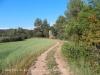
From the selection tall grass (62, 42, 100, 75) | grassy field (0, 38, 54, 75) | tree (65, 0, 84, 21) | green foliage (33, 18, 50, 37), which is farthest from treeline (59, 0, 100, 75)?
green foliage (33, 18, 50, 37)

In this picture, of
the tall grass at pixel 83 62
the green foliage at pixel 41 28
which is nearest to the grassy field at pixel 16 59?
the tall grass at pixel 83 62

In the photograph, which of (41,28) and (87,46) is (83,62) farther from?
(41,28)

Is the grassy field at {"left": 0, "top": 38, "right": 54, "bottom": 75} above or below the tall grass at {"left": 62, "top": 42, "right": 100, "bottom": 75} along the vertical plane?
below

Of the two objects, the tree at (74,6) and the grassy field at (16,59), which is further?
the tree at (74,6)

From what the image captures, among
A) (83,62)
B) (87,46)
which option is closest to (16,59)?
(83,62)

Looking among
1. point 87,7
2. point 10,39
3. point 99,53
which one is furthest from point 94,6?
point 10,39

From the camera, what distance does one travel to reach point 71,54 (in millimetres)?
10547

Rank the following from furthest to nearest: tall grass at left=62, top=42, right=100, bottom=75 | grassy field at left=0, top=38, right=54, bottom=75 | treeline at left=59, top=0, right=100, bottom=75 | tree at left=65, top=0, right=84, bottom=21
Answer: tree at left=65, top=0, right=84, bottom=21 < grassy field at left=0, top=38, right=54, bottom=75 < treeline at left=59, top=0, right=100, bottom=75 < tall grass at left=62, top=42, right=100, bottom=75

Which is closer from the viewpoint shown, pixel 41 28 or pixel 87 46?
pixel 87 46

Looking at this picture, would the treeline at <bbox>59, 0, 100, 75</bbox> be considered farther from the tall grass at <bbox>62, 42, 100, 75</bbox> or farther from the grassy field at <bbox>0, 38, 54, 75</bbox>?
the grassy field at <bbox>0, 38, 54, 75</bbox>

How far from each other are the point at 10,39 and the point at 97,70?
45.6m

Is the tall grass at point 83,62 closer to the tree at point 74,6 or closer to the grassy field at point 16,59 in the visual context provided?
the grassy field at point 16,59

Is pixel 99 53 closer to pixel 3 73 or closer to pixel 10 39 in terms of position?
pixel 3 73

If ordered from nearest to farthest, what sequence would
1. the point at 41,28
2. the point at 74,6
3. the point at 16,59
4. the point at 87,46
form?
the point at 87,46 → the point at 16,59 → the point at 74,6 → the point at 41,28
